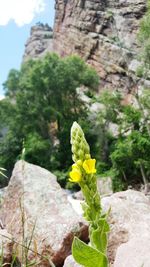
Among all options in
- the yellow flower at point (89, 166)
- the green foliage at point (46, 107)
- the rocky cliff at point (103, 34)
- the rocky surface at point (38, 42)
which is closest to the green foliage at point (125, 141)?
the green foliage at point (46, 107)

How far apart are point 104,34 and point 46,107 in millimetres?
18000

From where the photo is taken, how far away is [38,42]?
3472 inches

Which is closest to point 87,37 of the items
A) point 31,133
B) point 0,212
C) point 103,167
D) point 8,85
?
point 8,85

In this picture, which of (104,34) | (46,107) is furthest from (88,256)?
(104,34)

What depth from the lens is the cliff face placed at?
54.6 meters

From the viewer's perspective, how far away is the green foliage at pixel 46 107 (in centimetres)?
4609

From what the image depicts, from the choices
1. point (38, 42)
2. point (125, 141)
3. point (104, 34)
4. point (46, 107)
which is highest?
point (38, 42)

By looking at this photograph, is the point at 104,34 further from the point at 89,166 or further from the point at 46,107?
the point at 89,166

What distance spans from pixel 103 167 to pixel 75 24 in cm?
2894

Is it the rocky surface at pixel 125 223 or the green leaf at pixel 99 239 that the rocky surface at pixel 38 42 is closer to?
the rocky surface at pixel 125 223

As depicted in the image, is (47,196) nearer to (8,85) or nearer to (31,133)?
(31,133)

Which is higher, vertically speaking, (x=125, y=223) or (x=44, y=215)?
(x=125, y=223)

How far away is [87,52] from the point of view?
5966 centimetres

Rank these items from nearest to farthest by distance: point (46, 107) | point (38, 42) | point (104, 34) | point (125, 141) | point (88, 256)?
point (88, 256), point (125, 141), point (46, 107), point (104, 34), point (38, 42)
